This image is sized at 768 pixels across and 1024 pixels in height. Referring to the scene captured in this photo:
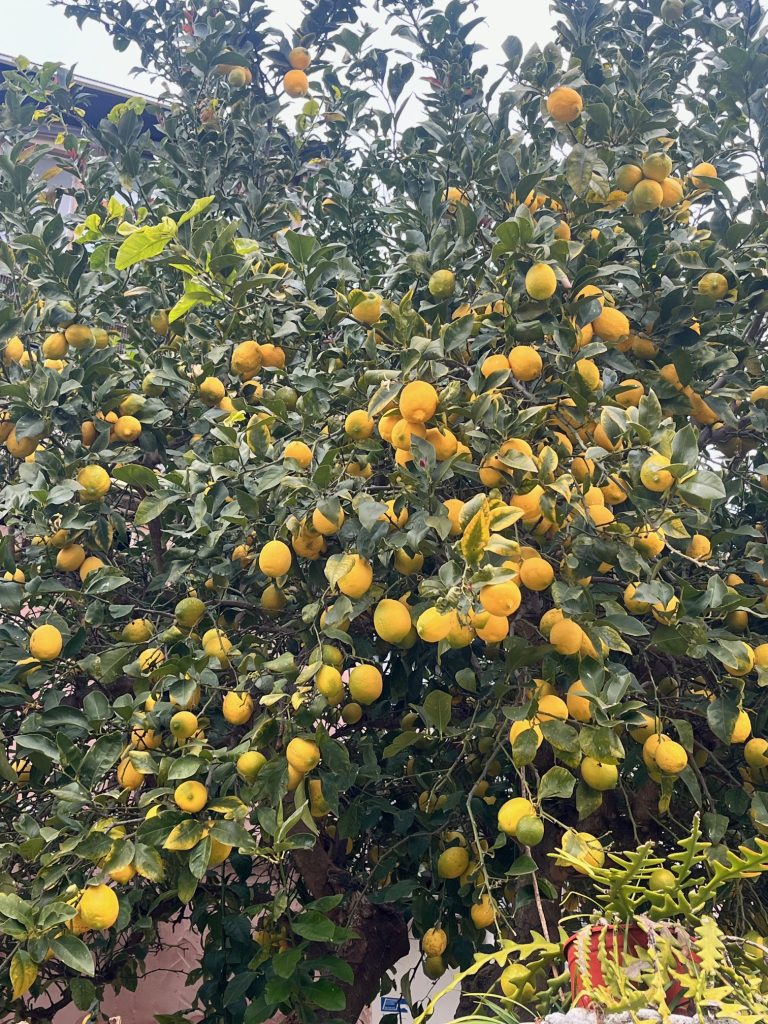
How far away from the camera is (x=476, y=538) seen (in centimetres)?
142

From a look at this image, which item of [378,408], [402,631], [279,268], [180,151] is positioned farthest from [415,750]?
[180,151]

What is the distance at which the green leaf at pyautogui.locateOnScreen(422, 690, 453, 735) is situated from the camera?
6.20 ft

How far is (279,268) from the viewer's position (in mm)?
2467

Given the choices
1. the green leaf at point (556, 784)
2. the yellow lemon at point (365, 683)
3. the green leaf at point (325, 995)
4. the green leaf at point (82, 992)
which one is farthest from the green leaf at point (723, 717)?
the green leaf at point (82, 992)

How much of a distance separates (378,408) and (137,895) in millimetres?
1201

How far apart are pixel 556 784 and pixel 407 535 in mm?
542

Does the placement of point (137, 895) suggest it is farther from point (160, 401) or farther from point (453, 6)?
point (453, 6)

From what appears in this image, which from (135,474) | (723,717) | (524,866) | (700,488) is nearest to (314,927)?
(524,866)

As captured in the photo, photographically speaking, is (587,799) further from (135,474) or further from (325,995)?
(135,474)

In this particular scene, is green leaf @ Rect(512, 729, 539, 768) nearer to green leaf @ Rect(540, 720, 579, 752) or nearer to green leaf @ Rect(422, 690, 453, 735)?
green leaf @ Rect(540, 720, 579, 752)

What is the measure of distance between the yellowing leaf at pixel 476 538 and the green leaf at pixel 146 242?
3.26 feet

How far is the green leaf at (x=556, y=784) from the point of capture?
1549mm

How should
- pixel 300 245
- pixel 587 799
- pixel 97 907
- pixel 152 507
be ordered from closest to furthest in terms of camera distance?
1. pixel 97 907
2. pixel 587 799
3. pixel 152 507
4. pixel 300 245

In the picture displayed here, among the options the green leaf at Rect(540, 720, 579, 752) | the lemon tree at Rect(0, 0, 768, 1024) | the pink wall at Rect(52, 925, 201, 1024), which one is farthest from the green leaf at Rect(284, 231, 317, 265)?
the pink wall at Rect(52, 925, 201, 1024)
